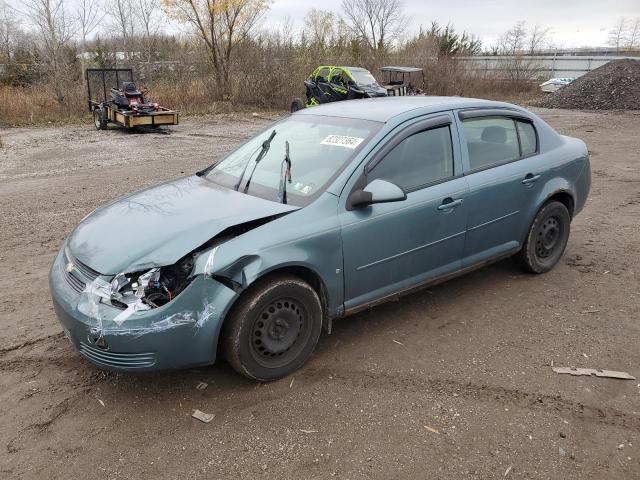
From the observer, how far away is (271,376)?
3287 millimetres

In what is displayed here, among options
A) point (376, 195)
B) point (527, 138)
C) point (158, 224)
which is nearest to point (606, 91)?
point (527, 138)

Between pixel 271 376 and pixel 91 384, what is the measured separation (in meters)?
1.13

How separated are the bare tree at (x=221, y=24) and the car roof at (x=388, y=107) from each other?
21331mm

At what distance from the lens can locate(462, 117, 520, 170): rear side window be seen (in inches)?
166

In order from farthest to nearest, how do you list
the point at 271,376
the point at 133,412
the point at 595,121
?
the point at 595,121 → the point at 271,376 → the point at 133,412

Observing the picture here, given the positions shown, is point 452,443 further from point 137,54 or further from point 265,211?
point 137,54

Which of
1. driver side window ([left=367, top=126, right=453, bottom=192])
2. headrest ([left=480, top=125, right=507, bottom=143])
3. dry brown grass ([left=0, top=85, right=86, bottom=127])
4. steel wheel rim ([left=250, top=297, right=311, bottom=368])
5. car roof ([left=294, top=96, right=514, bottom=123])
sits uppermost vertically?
dry brown grass ([left=0, top=85, right=86, bottom=127])

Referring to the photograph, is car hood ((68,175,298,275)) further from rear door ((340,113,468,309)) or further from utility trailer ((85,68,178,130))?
utility trailer ((85,68,178,130))

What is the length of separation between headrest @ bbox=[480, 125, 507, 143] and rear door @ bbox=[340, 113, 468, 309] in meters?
0.40

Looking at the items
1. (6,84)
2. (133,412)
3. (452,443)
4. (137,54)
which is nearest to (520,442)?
(452,443)

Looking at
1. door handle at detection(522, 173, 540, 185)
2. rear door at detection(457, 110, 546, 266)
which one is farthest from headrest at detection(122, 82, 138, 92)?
door handle at detection(522, 173, 540, 185)

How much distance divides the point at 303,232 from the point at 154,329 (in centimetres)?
103

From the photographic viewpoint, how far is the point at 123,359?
9.51ft

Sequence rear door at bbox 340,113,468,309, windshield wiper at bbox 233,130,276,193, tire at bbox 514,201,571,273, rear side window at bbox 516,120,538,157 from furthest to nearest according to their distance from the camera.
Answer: tire at bbox 514,201,571,273, rear side window at bbox 516,120,538,157, windshield wiper at bbox 233,130,276,193, rear door at bbox 340,113,468,309
